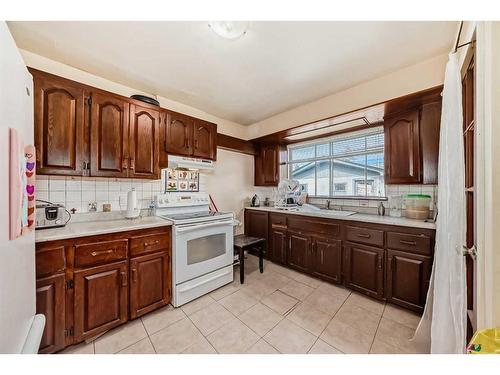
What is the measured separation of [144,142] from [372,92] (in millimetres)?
Result: 2499

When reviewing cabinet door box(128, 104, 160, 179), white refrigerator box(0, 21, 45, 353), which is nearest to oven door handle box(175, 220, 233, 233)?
cabinet door box(128, 104, 160, 179)

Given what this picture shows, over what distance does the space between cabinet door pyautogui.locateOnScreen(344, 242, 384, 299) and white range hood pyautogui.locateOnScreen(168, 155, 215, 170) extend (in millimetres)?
1947

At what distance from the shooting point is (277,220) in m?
2.84

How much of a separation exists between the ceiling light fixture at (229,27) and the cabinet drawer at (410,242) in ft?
7.24

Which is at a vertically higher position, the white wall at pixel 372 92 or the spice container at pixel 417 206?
the white wall at pixel 372 92

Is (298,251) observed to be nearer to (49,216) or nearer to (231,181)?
(231,181)

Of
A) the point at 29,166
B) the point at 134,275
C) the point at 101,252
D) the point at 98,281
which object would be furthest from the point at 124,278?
the point at 29,166

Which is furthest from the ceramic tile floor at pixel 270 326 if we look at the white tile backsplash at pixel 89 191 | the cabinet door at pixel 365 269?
the white tile backsplash at pixel 89 191

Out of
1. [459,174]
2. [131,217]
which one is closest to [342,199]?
[459,174]

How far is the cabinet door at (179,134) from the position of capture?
7.14 ft

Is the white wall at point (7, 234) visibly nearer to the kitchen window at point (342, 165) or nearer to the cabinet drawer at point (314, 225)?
the cabinet drawer at point (314, 225)

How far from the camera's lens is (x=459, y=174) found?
1.04m
